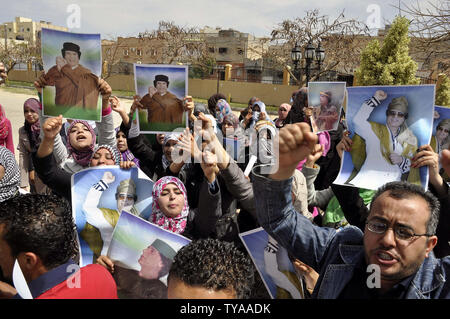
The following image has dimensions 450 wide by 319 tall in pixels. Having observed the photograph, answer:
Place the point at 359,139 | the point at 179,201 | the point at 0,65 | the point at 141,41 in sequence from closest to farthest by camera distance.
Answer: the point at 359,139 < the point at 179,201 < the point at 0,65 < the point at 141,41

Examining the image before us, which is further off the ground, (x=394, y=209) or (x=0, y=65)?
(x=0, y=65)

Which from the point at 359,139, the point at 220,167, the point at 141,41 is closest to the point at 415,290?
the point at 359,139

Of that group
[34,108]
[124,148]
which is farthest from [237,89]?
[124,148]

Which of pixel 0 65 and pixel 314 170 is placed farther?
A: pixel 0 65

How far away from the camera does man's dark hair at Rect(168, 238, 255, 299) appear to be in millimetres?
1215

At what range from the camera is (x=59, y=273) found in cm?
134

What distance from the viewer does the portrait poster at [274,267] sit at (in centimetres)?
168

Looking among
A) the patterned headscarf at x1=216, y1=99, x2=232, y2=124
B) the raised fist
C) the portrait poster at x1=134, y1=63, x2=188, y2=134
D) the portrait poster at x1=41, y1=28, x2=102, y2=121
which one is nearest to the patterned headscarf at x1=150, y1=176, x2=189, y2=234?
the raised fist

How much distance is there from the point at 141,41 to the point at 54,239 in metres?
31.6

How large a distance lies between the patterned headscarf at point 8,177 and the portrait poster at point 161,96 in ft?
3.00

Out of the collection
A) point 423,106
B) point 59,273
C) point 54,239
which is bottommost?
point 59,273

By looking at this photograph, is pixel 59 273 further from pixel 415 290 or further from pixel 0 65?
pixel 0 65

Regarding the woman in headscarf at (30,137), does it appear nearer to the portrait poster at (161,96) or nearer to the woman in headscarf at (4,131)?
the woman in headscarf at (4,131)

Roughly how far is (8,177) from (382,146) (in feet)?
7.62
